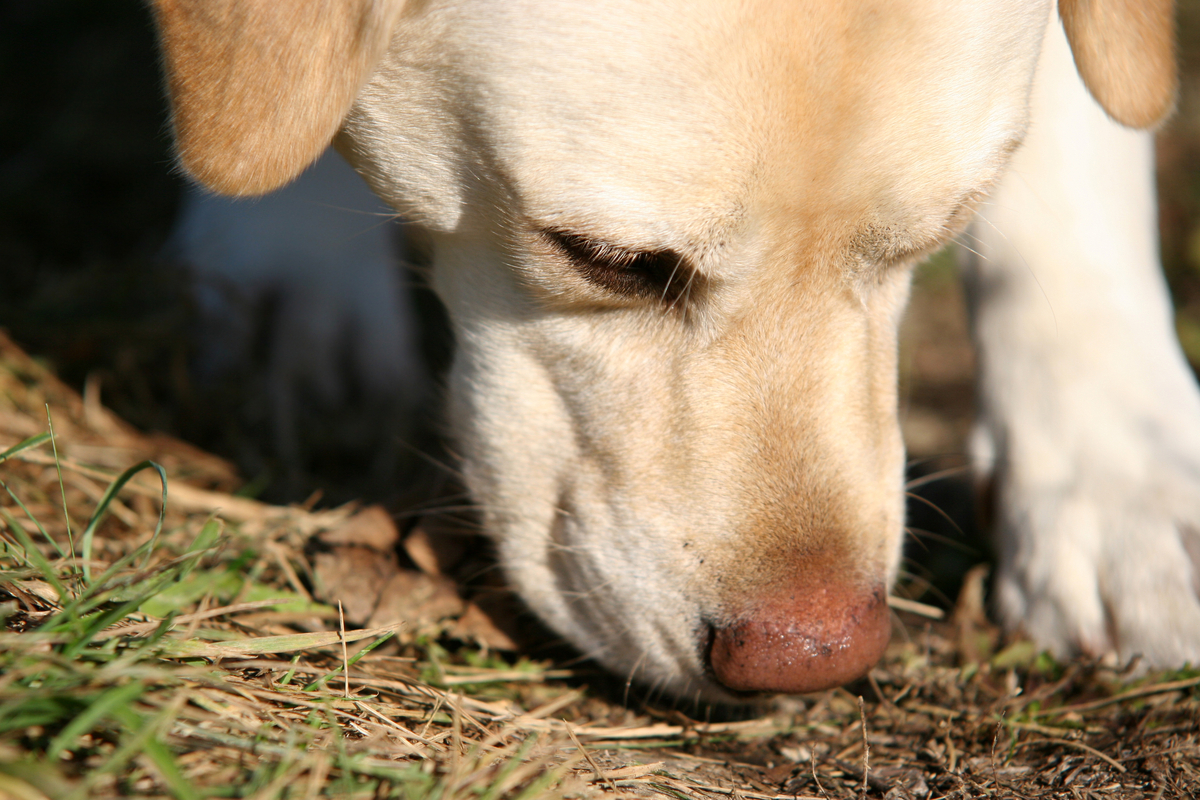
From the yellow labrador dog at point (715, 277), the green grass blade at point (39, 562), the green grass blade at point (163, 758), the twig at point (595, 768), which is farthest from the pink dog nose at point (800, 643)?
the green grass blade at point (39, 562)

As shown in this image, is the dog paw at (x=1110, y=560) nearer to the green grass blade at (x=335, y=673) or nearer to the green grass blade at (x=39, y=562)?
the green grass blade at (x=335, y=673)

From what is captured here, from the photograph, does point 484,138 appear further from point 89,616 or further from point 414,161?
point 89,616

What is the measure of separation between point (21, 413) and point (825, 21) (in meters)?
1.88

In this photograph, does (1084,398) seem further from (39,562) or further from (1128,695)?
(39,562)

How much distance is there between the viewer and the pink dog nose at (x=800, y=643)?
4.58ft

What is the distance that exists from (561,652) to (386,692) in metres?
0.48

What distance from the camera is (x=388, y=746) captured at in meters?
1.15

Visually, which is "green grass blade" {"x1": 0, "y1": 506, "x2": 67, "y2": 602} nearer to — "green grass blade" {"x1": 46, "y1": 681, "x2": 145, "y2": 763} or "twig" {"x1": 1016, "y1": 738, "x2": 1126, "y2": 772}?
"green grass blade" {"x1": 46, "y1": 681, "x2": 145, "y2": 763}

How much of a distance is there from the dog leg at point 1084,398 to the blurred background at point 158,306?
0.68 ft

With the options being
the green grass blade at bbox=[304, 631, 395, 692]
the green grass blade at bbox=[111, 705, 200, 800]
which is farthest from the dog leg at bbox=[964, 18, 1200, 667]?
the green grass blade at bbox=[111, 705, 200, 800]

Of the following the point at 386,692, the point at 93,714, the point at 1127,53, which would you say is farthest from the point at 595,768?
the point at 1127,53

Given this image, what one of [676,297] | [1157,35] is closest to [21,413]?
[676,297]

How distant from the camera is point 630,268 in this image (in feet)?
4.91

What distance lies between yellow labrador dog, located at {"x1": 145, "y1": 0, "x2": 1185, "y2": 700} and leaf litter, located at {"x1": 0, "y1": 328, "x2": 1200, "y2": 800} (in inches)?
4.8
